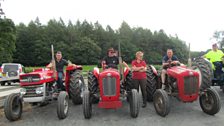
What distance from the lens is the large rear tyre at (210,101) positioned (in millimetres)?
5891

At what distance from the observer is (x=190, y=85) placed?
6102 mm

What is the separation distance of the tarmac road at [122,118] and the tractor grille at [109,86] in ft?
2.07

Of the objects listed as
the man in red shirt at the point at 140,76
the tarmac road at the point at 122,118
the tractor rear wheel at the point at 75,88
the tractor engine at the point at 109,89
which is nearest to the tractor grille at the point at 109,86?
the tractor engine at the point at 109,89

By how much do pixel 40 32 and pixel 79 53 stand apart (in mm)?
12247

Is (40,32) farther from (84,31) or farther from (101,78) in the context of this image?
(101,78)

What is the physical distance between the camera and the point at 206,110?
20.5 ft

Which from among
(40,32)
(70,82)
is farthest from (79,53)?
(70,82)

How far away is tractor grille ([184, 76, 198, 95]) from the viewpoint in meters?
6.10

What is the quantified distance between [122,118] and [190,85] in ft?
6.16

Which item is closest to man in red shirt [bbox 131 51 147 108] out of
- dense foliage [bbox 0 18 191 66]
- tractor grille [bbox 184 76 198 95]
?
tractor grille [bbox 184 76 198 95]

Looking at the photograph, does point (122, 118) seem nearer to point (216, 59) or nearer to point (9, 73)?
point (216, 59)

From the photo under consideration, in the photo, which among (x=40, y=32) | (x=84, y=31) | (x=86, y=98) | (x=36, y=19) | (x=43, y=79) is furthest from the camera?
(x=36, y=19)

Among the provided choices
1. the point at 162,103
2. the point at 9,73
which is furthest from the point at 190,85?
the point at 9,73

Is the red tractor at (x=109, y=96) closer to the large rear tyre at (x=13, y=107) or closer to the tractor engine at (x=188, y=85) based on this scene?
the tractor engine at (x=188, y=85)
